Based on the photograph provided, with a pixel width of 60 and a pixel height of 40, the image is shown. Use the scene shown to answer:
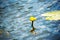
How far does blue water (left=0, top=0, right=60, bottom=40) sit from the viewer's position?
2.29 m

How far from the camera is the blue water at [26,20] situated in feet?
7.51

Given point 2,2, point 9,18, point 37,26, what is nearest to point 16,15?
point 9,18

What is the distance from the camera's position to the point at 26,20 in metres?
2.68

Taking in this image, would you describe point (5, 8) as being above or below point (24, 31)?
above

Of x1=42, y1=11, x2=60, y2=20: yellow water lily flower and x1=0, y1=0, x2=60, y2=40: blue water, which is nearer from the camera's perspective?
x1=0, y1=0, x2=60, y2=40: blue water

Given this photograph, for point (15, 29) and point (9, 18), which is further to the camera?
point (9, 18)

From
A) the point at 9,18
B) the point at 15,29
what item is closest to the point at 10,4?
the point at 9,18

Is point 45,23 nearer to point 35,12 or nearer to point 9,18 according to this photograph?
point 35,12

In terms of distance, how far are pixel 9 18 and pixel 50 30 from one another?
2.55 feet

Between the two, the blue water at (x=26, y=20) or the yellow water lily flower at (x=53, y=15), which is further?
the yellow water lily flower at (x=53, y=15)

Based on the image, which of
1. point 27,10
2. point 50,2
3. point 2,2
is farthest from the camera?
point 2,2

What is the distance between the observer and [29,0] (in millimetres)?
3459

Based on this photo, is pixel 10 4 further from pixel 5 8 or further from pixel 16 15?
pixel 16 15

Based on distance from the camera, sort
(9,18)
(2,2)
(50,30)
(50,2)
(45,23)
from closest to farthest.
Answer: (50,30)
(45,23)
(9,18)
(50,2)
(2,2)
